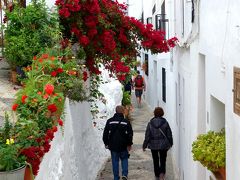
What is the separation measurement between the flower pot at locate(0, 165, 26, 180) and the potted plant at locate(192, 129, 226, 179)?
8.05ft

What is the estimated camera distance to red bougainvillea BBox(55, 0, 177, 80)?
816 centimetres

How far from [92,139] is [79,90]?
143 inches

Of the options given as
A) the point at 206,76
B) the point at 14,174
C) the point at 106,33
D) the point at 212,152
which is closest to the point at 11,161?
the point at 14,174

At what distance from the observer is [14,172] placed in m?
4.05

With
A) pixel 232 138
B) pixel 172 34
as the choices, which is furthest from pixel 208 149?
pixel 172 34

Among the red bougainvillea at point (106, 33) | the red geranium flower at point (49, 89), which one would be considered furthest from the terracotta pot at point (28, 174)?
the red bougainvillea at point (106, 33)

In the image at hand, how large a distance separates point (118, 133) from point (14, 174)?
19.4 ft

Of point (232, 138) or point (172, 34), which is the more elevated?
point (172, 34)

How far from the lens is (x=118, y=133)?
9914mm

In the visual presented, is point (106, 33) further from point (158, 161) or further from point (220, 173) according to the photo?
point (158, 161)

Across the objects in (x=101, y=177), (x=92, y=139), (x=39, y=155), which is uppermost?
(x=39, y=155)

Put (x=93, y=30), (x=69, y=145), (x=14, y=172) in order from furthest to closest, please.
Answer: (x=93, y=30) < (x=69, y=145) < (x=14, y=172)

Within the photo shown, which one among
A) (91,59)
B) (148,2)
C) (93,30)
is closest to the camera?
(93,30)

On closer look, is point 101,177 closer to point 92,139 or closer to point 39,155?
point 92,139
